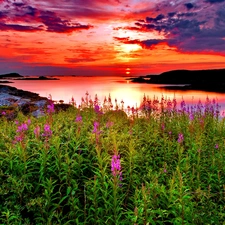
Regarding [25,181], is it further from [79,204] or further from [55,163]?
[79,204]

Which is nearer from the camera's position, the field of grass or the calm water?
the field of grass

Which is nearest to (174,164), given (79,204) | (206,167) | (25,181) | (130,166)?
(206,167)

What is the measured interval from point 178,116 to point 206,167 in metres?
3.13

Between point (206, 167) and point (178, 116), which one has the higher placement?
point (178, 116)

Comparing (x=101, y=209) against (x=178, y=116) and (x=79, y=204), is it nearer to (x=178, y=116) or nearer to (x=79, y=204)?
(x=79, y=204)

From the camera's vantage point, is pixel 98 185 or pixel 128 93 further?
pixel 128 93

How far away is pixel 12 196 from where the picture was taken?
4316 mm

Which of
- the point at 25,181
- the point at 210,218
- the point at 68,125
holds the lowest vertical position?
the point at 210,218

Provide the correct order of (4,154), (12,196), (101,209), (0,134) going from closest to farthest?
(101,209) → (12,196) → (4,154) → (0,134)

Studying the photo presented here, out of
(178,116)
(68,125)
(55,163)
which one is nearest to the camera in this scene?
(55,163)

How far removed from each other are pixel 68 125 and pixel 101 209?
127 inches

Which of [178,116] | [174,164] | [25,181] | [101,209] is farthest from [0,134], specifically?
[178,116]

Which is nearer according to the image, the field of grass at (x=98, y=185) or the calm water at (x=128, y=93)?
the field of grass at (x=98, y=185)

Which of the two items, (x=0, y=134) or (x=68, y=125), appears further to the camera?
(x=68, y=125)
